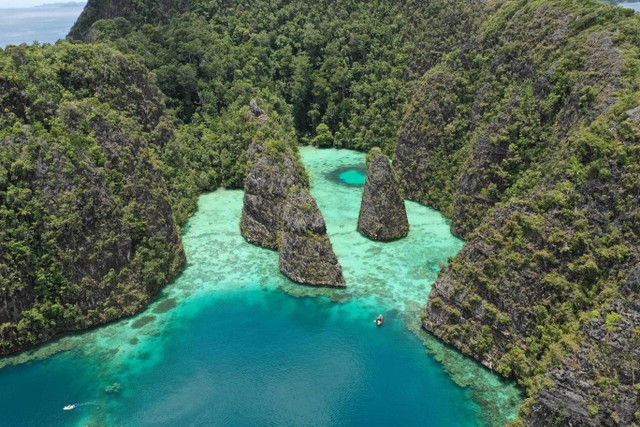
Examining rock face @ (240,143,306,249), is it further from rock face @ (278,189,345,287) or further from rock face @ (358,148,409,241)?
rock face @ (358,148,409,241)

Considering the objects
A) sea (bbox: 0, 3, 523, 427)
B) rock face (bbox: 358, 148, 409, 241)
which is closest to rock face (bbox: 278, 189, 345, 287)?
sea (bbox: 0, 3, 523, 427)

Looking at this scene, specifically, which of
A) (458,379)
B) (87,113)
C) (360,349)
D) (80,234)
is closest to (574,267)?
(458,379)

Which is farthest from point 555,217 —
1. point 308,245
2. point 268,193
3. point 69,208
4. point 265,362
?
point 69,208

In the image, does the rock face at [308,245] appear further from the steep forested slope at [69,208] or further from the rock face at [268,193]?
the steep forested slope at [69,208]

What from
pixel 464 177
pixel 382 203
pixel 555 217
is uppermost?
pixel 555 217

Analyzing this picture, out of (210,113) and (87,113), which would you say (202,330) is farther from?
(210,113)

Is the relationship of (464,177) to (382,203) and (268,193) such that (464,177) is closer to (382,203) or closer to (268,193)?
(382,203)

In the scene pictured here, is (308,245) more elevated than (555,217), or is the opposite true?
(555,217)

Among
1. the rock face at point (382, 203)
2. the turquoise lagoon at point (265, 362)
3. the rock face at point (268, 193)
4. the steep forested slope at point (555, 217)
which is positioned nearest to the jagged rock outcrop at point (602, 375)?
the steep forested slope at point (555, 217)
